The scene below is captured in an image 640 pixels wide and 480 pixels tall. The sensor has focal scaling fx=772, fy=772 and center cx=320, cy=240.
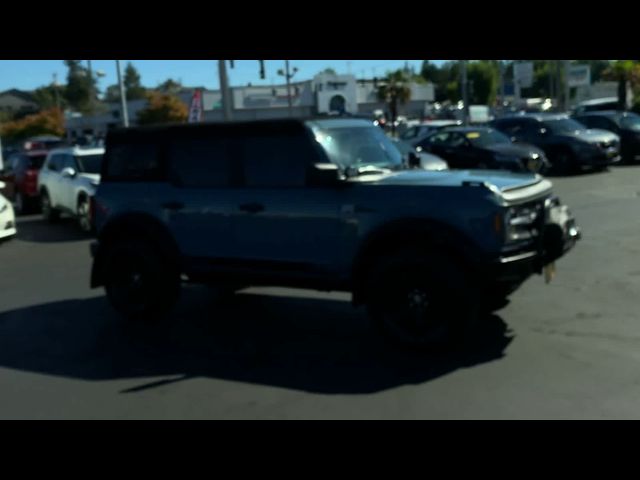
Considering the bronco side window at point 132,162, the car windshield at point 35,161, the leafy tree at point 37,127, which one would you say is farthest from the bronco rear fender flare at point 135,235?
the leafy tree at point 37,127

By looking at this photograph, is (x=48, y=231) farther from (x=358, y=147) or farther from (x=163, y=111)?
(x=163, y=111)

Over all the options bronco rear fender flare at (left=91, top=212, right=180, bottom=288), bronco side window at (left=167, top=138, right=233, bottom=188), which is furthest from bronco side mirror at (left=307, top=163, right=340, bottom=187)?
bronco rear fender flare at (left=91, top=212, right=180, bottom=288)

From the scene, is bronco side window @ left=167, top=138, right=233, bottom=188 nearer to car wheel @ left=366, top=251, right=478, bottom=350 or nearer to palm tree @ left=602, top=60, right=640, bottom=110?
car wheel @ left=366, top=251, right=478, bottom=350

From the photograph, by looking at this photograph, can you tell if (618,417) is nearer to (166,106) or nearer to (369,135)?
(369,135)

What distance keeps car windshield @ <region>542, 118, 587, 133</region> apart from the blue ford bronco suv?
1534 cm

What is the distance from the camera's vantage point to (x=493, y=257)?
6.13 metres

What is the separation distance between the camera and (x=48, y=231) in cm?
1603

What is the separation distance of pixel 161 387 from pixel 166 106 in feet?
162

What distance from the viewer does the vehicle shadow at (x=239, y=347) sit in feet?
19.8

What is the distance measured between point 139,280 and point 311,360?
2.43 meters

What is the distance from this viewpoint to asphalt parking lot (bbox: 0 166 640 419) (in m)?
5.33

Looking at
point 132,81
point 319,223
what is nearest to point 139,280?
point 319,223

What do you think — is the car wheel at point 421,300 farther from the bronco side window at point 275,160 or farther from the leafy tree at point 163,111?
the leafy tree at point 163,111
